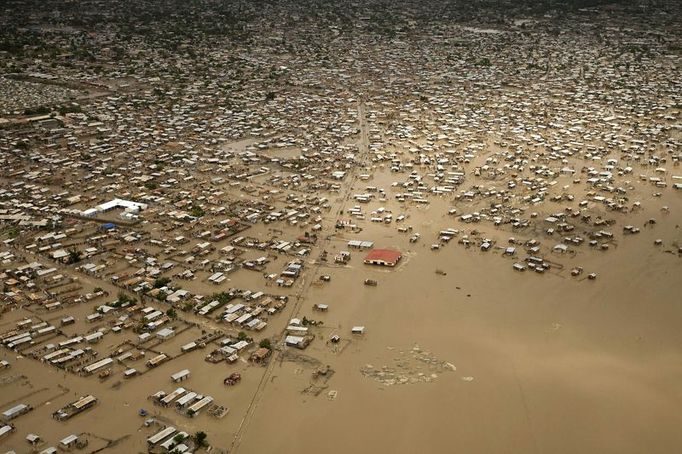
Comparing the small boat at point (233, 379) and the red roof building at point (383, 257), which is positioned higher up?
the red roof building at point (383, 257)

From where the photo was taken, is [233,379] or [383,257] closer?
[233,379]

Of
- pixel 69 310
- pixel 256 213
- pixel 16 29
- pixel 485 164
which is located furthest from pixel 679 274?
pixel 16 29

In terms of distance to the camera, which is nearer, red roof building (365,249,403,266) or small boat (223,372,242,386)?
small boat (223,372,242,386)

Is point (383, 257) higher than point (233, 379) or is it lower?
higher

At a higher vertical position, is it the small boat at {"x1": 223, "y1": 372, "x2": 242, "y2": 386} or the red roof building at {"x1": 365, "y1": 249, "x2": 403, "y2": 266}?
the red roof building at {"x1": 365, "y1": 249, "x2": 403, "y2": 266}

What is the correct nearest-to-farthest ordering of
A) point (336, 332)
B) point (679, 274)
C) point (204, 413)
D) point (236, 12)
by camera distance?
1. point (204, 413)
2. point (336, 332)
3. point (679, 274)
4. point (236, 12)

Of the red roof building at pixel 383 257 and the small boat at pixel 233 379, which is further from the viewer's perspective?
the red roof building at pixel 383 257

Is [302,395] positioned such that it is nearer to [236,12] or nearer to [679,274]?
[679,274]

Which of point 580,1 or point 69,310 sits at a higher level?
point 580,1
